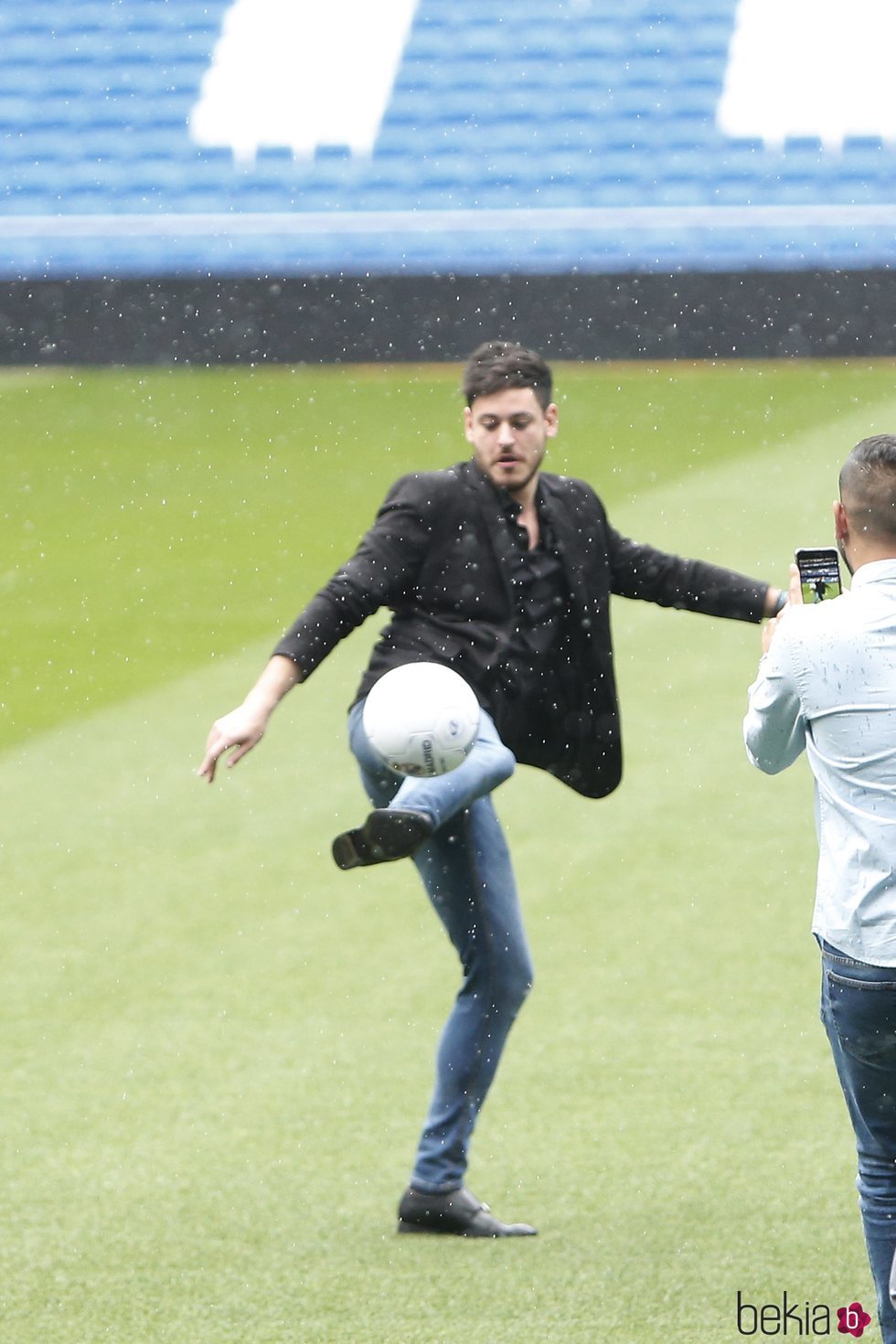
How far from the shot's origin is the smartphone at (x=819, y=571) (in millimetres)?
3555

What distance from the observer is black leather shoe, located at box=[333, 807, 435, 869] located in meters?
3.96

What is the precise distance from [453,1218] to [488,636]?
136 centimetres

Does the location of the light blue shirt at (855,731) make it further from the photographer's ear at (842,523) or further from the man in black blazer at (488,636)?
the man in black blazer at (488,636)

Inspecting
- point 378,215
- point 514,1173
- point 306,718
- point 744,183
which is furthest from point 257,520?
point 514,1173

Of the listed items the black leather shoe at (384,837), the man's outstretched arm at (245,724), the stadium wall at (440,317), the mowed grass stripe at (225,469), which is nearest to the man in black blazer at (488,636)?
the black leather shoe at (384,837)

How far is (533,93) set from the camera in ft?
81.1

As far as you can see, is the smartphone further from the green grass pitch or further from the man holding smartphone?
the green grass pitch

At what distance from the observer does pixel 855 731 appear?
313 centimetres

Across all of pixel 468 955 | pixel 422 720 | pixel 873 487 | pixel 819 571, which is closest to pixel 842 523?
pixel 873 487

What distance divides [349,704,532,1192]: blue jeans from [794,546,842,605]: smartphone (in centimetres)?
97

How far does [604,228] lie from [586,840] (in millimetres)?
15709

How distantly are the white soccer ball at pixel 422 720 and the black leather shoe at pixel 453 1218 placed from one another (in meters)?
1.02

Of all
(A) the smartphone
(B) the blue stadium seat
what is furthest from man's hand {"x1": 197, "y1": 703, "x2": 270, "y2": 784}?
(B) the blue stadium seat

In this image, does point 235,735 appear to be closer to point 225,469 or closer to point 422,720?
point 422,720
